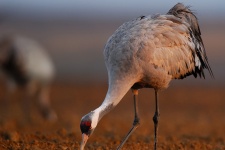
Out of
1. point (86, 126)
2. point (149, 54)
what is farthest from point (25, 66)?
point (86, 126)

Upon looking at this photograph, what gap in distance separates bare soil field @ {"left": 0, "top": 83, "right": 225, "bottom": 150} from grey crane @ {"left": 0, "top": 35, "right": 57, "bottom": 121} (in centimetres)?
69

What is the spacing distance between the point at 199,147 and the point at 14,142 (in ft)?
9.34

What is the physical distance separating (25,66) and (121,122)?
12.2ft

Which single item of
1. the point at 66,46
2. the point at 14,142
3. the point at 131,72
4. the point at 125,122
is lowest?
the point at 66,46

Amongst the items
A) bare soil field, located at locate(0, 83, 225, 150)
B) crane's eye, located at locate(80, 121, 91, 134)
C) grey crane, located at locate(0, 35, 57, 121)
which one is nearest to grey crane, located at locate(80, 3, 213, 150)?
crane's eye, located at locate(80, 121, 91, 134)

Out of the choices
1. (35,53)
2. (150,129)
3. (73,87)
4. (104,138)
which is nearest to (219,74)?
(73,87)

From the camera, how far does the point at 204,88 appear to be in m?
25.6

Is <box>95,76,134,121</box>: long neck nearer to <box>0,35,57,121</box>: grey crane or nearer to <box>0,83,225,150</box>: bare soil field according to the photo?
<box>0,83,225,150</box>: bare soil field

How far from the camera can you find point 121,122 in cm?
1480

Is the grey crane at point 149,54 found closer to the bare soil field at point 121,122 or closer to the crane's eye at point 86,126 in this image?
the crane's eye at point 86,126

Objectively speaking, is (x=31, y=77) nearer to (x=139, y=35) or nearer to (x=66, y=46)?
(x=139, y=35)

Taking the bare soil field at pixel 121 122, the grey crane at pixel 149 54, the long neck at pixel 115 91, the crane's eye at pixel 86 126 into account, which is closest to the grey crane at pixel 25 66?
the bare soil field at pixel 121 122

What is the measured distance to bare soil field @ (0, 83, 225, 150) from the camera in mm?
10570

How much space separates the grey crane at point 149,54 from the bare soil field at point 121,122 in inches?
37.5
